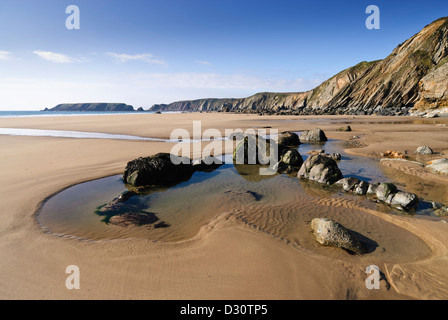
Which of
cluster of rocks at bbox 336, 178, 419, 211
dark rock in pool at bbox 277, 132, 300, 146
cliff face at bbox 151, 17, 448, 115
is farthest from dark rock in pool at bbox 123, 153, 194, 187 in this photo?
cliff face at bbox 151, 17, 448, 115

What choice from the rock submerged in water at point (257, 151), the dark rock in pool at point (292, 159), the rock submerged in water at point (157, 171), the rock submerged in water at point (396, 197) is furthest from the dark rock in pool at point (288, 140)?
the rock submerged in water at point (396, 197)

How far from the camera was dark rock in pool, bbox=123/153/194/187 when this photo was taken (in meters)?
8.94

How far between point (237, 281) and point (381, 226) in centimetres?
461

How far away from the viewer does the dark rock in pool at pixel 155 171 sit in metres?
8.94

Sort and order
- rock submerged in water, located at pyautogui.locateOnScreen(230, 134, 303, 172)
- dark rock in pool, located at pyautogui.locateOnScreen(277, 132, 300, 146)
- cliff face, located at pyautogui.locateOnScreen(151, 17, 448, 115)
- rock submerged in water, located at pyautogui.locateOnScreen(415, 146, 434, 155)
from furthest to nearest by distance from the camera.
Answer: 1. cliff face, located at pyautogui.locateOnScreen(151, 17, 448, 115)
2. dark rock in pool, located at pyautogui.locateOnScreen(277, 132, 300, 146)
3. rock submerged in water, located at pyautogui.locateOnScreen(415, 146, 434, 155)
4. rock submerged in water, located at pyautogui.locateOnScreen(230, 134, 303, 172)

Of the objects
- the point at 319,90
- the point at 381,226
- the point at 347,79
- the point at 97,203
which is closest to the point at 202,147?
the point at 97,203

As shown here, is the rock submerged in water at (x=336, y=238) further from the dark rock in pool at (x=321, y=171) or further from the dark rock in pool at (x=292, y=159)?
the dark rock in pool at (x=292, y=159)

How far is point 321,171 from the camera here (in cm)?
940

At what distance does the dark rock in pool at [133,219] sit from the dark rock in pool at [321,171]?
271 inches

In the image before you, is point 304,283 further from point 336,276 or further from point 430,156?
point 430,156

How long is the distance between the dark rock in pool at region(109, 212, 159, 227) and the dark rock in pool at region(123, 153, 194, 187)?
2623 millimetres

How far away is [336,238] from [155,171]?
7193 millimetres

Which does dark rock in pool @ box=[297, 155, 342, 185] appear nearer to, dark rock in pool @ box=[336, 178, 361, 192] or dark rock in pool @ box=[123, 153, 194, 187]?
dark rock in pool @ box=[336, 178, 361, 192]

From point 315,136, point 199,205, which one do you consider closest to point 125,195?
point 199,205
